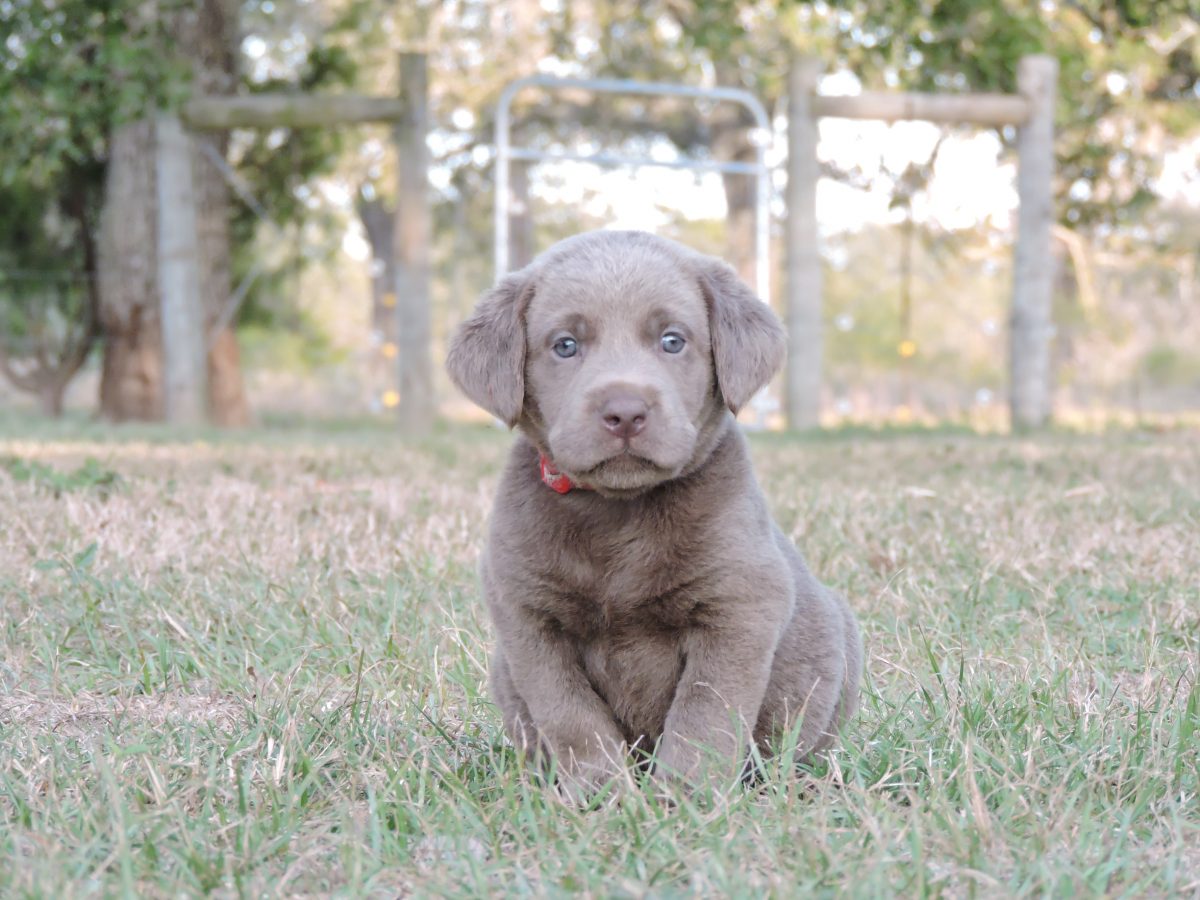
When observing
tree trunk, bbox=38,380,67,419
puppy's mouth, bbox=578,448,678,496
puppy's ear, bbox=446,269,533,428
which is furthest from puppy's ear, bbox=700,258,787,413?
tree trunk, bbox=38,380,67,419

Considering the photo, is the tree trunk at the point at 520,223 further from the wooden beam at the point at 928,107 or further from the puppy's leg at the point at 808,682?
the puppy's leg at the point at 808,682

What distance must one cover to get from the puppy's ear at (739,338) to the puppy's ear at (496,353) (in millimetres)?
430

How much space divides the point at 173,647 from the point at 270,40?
2126cm

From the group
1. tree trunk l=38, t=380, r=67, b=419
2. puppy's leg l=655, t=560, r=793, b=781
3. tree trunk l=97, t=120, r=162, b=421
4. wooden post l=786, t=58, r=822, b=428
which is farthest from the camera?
tree trunk l=38, t=380, r=67, b=419

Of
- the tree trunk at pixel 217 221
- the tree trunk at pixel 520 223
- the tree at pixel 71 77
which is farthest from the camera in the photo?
the tree trunk at pixel 520 223

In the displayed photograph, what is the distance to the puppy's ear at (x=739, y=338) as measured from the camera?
114 inches

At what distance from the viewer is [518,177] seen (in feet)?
71.4

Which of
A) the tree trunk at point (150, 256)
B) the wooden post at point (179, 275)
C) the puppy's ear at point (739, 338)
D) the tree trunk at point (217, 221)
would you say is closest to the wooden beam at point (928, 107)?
the wooden post at point (179, 275)

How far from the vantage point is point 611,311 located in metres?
2.81

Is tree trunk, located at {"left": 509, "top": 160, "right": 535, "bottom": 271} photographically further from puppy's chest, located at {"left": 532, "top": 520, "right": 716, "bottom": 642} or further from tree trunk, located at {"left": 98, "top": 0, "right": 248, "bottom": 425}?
puppy's chest, located at {"left": 532, "top": 520, "right": 716, "bottom": 642}

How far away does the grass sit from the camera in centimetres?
204

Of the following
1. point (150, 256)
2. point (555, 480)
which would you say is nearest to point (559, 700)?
point (555, 480)

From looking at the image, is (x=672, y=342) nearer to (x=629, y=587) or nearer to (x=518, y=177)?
(x=629, y=587)

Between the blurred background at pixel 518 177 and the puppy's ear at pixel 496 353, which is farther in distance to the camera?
the blurred background at pixel 518 177
